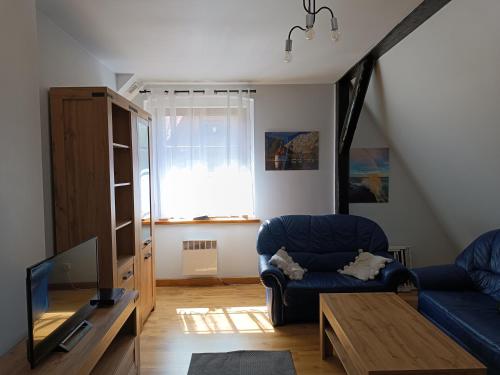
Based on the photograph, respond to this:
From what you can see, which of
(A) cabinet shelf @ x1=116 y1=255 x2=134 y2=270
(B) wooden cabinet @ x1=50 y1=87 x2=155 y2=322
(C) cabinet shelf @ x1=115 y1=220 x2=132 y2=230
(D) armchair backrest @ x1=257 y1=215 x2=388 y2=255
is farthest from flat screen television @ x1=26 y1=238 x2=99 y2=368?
(D) armchair backrest @ x1=257 y1=215 x2=388 y2=255

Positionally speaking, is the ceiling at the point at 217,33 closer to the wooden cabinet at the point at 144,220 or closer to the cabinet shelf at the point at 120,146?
the wooden cabinet at the point at 144,220

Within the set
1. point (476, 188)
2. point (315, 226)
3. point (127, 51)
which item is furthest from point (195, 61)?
point (476, 188)

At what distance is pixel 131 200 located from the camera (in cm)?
302

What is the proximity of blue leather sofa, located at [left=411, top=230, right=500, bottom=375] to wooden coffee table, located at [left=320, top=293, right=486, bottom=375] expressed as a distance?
1.14 feet

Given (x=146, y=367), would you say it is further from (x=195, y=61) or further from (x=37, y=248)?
(x=195, y=61)

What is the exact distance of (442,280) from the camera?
295 centimetres

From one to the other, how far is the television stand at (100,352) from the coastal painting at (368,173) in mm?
3053

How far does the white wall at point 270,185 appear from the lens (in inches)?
170

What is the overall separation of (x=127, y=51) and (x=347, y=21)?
1.92 meters

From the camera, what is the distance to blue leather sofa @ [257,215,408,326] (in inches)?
121

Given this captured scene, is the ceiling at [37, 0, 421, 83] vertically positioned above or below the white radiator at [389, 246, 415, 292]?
above

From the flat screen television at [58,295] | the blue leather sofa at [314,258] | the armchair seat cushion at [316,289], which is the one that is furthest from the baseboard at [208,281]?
the flat screen television at [58,295]

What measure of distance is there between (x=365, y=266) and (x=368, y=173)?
1.44m

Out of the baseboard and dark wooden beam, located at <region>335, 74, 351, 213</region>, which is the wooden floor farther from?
dark wooden beam, located at <region>335, 74, 351, 213</region>
